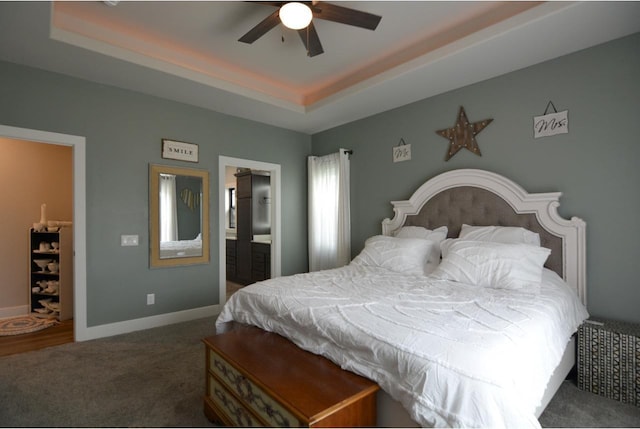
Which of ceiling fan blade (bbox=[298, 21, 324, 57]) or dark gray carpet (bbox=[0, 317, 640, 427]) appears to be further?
ceiling fan blade (bbox=[298, 21, 324, 57])

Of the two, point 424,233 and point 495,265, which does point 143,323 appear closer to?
point 424,233

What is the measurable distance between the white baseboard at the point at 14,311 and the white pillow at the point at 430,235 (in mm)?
4619

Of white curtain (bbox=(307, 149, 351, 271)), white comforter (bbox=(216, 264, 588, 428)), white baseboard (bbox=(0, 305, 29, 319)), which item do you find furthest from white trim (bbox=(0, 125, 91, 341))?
white curtain (bbox=(307, 149, 351, 271))

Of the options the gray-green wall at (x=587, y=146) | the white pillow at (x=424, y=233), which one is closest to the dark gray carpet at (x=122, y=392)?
the gray-green wall at (x=587, y=146)

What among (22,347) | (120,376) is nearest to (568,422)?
(120,376)

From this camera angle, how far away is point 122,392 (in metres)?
2.18

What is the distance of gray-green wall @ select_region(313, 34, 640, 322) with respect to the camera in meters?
2.37

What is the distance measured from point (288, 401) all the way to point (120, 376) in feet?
5.93

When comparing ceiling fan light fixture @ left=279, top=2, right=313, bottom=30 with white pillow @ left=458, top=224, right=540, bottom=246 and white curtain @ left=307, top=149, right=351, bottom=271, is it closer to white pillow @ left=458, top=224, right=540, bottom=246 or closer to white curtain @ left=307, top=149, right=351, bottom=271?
white pillow @ left=458, top=224, right=540, bottom=246

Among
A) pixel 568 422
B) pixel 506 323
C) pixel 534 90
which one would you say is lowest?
pixel 568 422

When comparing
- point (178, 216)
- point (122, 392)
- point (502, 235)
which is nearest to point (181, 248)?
point (178, 216)

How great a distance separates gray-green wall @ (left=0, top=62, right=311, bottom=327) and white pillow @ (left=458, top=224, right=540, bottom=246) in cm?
290

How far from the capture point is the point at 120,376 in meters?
2.39

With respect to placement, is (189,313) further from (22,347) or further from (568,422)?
(568,422)
